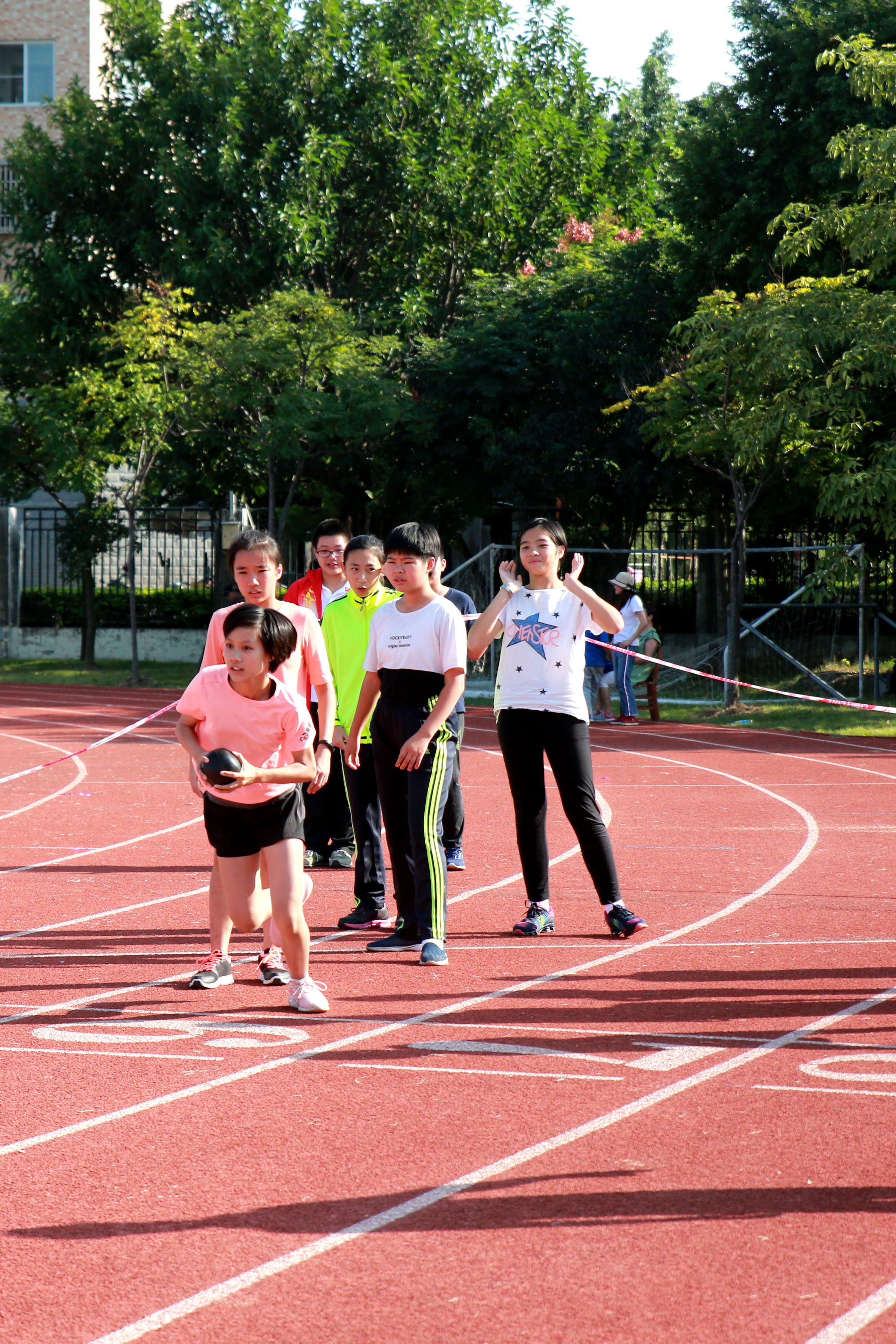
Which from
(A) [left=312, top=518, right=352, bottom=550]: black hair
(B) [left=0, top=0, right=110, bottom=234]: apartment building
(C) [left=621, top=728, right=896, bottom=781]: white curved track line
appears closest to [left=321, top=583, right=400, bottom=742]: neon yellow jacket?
(A) [left=312, top=518, right=352, bottom=550]: black hair

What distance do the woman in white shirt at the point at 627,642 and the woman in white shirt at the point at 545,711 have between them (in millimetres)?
11986

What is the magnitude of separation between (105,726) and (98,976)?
13.3 m

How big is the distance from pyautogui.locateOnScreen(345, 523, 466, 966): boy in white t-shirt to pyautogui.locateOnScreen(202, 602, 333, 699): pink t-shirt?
0.43m

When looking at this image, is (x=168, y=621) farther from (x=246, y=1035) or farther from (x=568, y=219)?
(x=246, y=1035)

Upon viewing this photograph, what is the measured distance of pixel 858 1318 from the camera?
127 inches

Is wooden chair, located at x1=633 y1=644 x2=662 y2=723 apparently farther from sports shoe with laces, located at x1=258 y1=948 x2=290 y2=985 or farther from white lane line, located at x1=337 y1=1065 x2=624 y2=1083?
white lane line, located at x1=337 y1=1065 x2=624 y2=1083

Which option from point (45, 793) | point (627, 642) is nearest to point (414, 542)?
point (45, 793)

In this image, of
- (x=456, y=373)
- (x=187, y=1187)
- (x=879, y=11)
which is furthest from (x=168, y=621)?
(x=187, y=1187)

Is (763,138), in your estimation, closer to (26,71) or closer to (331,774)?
(331,774)

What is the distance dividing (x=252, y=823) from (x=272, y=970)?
85cm

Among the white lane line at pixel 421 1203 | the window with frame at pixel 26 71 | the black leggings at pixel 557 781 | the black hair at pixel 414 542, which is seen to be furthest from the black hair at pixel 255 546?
the window with frame at pixel 26 71

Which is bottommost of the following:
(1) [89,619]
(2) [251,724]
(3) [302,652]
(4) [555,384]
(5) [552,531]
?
(2) [251,724]

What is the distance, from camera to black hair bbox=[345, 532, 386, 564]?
781 centimetres

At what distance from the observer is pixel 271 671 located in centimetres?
607
